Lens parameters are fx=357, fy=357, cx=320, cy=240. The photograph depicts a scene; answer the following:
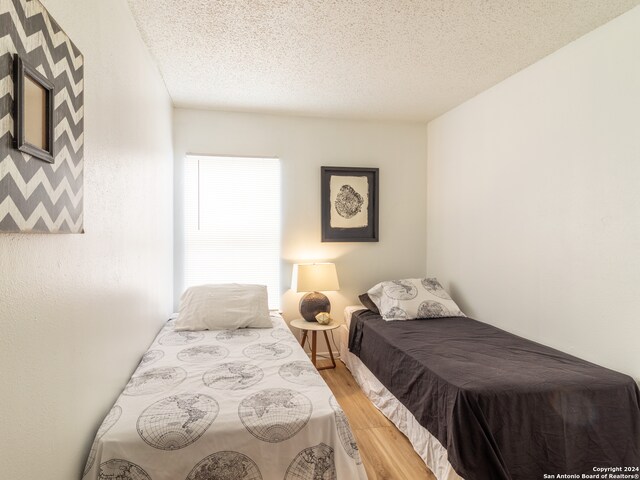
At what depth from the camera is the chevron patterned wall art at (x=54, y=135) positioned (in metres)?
0.79

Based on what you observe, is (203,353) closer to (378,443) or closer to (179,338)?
(179,338)

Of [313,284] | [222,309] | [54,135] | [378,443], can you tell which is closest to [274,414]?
[378,443]

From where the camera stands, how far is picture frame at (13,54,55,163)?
0.82 meters

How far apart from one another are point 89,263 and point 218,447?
0.85 metres

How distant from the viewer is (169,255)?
320cm

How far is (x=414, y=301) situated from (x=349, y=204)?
3.93 ft

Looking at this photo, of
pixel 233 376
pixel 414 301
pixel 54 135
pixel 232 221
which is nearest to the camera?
pixel 54 135

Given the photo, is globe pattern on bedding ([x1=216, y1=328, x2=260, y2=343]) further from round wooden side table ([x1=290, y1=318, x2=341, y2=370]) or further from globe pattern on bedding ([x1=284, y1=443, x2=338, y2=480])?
globe pattern on bedding ([x1=284, y1=443, x2=338, y2=480])

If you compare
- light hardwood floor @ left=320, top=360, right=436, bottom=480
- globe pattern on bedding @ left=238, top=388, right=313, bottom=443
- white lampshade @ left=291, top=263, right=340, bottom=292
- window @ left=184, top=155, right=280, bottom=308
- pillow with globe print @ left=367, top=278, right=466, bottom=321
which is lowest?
light hardwood floor @ left=320, top=360, right=436, bottom=480

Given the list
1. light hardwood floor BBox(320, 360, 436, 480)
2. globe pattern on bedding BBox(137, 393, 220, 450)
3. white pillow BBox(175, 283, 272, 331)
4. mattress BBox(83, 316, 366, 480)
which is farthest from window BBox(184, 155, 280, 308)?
globe pattern on bedding BBox(137, 393, 220, 450)

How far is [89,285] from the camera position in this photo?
1341 millimetres

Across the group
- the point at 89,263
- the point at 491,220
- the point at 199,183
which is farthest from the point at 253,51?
the point at 491,220

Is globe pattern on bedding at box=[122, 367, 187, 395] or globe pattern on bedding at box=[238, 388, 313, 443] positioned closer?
globe pattern on bedding at box=[238, 388, 313, 443]

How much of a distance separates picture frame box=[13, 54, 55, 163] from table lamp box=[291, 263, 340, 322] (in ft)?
8.17
